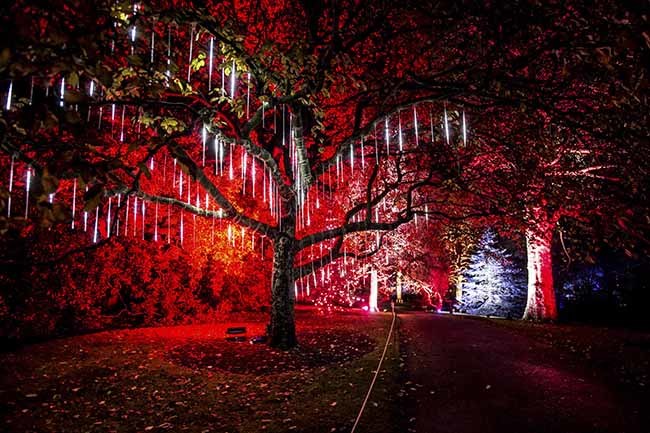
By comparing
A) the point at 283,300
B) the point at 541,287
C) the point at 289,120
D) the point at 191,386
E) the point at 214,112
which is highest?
the point at 289,120

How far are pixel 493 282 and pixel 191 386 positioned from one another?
23.6m

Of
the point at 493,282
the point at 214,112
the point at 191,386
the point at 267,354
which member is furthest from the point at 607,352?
the point at 493,282

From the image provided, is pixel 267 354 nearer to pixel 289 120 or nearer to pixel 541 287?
pixel 289 120

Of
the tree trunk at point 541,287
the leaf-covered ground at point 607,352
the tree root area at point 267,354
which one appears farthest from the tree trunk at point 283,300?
the tree trunk at point 541,287

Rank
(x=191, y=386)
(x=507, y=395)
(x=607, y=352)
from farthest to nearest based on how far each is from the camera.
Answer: (x=607, y=352)
(x=191, y=386)
(x=507, y=395)

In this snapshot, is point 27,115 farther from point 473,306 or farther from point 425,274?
point 425,274

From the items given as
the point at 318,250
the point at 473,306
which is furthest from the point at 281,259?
the point at 473,306

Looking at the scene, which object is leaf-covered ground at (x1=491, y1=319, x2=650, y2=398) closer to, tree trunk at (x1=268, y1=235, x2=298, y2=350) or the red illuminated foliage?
the red illuminated foliage

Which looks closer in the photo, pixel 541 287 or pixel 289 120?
pixel 289 120

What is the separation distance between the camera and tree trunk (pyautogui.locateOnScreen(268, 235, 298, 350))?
32.9 ft

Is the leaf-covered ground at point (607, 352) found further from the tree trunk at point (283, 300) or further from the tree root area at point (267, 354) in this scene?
the tree trunk at point (283, 300)

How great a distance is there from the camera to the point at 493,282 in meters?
26.1

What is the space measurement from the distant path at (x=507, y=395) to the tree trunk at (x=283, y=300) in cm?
304

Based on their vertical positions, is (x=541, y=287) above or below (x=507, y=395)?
above
